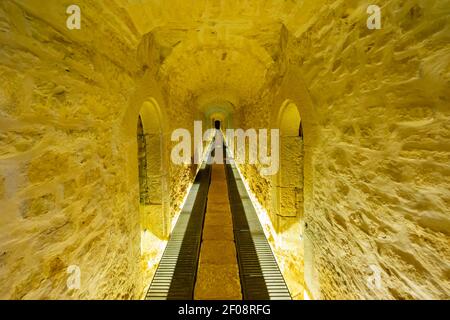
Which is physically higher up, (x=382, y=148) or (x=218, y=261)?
(x=382, y=148)

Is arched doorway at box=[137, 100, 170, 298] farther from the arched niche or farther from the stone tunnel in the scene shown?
the arched niche

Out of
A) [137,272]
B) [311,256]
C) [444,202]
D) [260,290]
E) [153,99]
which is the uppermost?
[153,99]

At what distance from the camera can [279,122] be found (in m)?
3.71

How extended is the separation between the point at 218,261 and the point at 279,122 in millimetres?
2450

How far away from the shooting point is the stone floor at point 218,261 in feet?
A: 9.37

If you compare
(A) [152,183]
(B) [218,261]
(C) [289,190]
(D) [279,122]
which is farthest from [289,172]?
(A) [152,183]

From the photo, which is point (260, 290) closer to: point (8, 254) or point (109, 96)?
point (8, 254)

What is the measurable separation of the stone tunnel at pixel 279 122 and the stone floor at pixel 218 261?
0.03 m

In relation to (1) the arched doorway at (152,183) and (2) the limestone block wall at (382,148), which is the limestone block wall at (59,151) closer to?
(1) the arched doorway at (152,183)

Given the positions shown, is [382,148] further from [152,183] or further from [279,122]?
[152,183]

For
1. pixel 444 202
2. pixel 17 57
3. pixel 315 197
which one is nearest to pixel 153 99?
pixel 17 57

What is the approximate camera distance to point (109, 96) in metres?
2.02

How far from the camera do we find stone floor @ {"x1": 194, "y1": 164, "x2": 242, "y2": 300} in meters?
2.86

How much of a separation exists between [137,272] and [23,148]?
2.09 metres
